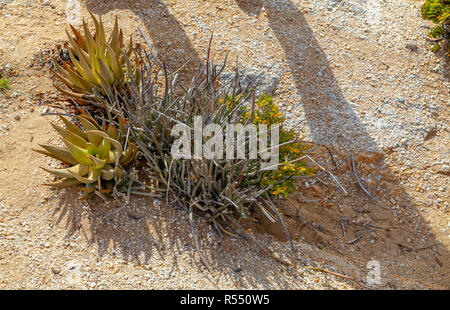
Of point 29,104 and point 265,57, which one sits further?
point 265,57

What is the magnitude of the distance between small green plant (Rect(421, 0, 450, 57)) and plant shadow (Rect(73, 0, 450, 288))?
1386 mm

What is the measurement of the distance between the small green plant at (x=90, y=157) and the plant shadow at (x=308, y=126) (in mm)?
226

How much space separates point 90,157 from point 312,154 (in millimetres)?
2050

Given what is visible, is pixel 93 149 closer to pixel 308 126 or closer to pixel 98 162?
pixel 98 162

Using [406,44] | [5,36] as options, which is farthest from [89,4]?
[406,44]

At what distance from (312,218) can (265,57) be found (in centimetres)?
180

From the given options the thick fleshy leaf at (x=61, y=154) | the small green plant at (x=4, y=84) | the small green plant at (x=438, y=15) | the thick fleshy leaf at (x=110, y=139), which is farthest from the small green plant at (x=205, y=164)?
the small green plant at (x=438, y=15)

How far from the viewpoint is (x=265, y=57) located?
13.8 ft

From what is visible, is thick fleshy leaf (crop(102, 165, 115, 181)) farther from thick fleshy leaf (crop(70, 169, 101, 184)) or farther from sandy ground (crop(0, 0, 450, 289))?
sandy ground (crop(0, 0, 450, 289))

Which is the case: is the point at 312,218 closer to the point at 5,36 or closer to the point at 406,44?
the point at 406,44

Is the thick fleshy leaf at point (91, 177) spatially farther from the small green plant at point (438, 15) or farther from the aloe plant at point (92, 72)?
the small green plant at point (438, 15)

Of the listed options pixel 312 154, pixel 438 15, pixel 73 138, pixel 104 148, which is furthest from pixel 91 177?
pixel 438 15

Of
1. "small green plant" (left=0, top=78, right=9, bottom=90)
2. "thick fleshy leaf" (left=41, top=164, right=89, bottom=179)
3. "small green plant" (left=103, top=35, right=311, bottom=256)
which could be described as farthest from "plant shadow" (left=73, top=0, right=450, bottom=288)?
"small green plant" (left=0, top=78, right=9, bottom=90)

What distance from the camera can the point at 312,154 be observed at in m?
3.74
